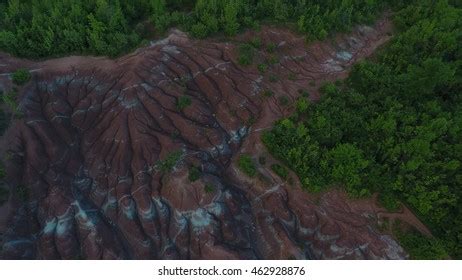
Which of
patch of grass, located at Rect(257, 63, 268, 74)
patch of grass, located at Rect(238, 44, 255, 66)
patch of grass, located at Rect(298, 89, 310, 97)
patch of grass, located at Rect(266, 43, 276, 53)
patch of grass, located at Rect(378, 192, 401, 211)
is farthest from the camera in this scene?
patch of grass, located at Rect(266, 43, 276, 53)

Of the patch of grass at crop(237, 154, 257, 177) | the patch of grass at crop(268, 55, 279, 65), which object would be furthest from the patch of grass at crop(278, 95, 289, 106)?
the patch of grass at crop(237, 154, 257, 177)

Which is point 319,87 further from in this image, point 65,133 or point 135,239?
point 65,133

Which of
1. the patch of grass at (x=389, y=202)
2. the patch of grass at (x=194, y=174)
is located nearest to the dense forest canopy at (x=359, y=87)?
the patch of grass at (x=389, y=202)

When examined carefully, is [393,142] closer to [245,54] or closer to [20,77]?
[245,54]

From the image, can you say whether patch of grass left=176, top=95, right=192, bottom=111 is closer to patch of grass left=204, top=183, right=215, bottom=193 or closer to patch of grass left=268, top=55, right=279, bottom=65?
patch of grass left=204, top=183, right=215, bottom=193

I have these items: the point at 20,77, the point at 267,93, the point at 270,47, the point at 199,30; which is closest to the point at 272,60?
→ the point at 270,47

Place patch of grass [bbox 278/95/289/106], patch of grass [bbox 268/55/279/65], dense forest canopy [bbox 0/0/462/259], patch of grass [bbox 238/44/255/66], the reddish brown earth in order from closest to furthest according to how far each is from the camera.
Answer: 1. the reddish brown earth
2. dense forest canopy [bbox 0/0/462/259]
3. patch of grass [bbox 278/95/289/106]
4. patch of grass [bbox 238/44/255/66]
5. patch of grass [bbox 268/55/279/65]

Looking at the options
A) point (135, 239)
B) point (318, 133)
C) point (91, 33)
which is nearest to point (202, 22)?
point (91, 33)
